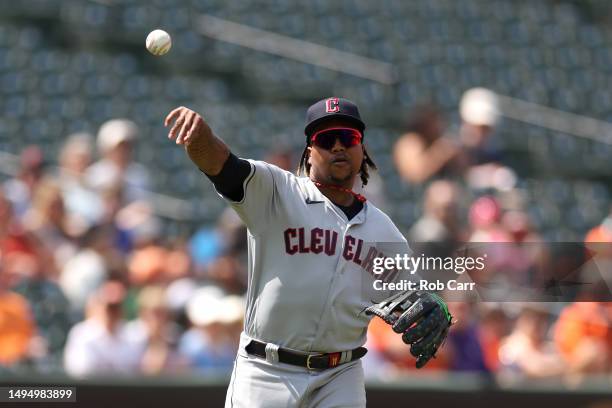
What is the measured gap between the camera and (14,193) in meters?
8.23

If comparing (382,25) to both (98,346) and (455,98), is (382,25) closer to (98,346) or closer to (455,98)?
(455,98)

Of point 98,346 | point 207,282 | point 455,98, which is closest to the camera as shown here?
point 98,346

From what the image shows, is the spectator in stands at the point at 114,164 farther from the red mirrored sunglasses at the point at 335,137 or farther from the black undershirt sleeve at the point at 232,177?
the black undershirt sleeve at the point at 232,177

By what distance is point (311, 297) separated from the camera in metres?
4.33

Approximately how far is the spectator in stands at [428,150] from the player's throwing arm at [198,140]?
4178 millimetres

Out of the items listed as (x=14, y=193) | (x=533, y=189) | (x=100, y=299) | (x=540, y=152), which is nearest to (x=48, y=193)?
(x=14, y=193)

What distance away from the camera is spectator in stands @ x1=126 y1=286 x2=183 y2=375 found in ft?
22.5

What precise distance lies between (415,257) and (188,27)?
8.40 m

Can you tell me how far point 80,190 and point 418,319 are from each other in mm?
4463

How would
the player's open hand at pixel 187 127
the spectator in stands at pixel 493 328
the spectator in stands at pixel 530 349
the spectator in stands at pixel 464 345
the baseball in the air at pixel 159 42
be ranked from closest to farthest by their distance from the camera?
the player's open hand at pixel 187 127 < the baseball in the air at pixel 159 42 < the spectator in stands at pixel 464 345 < the spectator in stands at pixel 530 349 < the spectator in stands at pixel 493 328

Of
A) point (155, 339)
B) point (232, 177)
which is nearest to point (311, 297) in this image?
point (232, 177)

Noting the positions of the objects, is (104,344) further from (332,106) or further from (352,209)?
(332,106)

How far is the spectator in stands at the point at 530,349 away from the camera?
22.5 feet

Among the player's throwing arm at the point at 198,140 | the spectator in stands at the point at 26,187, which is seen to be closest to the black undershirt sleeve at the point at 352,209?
the player's throwing arm at the point at 198,140
